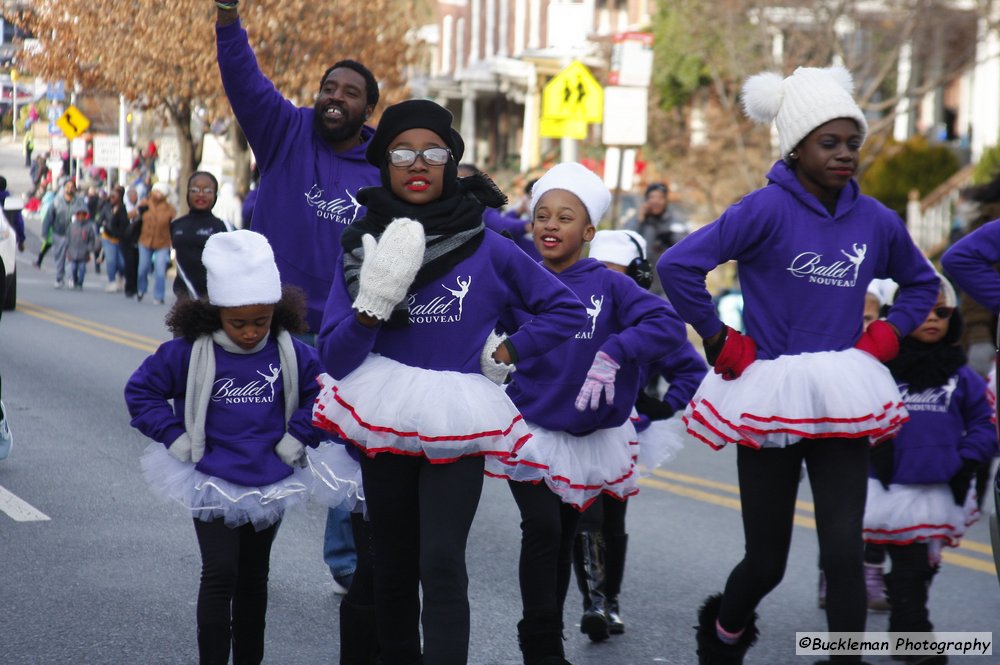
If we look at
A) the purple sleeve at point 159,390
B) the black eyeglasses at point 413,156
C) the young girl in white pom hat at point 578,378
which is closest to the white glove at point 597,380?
the young girl in white pom hat at point 578,378

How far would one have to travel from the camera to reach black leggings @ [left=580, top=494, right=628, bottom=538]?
611cm

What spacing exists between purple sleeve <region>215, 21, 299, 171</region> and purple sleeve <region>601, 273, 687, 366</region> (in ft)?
4.59

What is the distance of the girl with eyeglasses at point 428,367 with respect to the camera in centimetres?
445

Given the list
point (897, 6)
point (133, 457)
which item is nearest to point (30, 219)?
point (897, 6)

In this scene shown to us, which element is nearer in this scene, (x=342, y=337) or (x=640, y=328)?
(x=342, y=337)

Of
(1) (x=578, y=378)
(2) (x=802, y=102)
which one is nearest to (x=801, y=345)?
(2) (x=802, y=102)

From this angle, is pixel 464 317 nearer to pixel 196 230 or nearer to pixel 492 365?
pixel 492 365

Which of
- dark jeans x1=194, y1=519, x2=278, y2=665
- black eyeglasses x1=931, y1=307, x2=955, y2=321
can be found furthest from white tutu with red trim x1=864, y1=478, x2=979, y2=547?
dark jeans x1=194, y1=519, x2=278, y2=665

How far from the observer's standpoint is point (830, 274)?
501 centimetres

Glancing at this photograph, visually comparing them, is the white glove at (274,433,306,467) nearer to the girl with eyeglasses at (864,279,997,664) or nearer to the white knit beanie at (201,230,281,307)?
the white knit beanie at (201,230,281,307)

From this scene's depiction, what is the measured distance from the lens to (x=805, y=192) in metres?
5.09

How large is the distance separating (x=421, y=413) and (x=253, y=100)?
1927 mm

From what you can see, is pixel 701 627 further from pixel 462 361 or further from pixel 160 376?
pixel 160 376

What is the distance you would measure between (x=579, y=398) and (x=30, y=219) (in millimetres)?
35436
